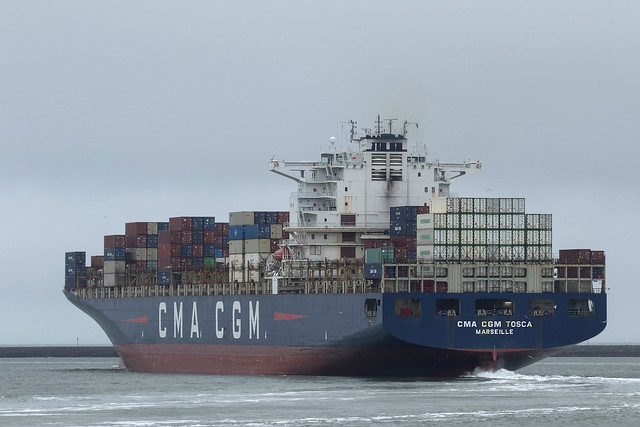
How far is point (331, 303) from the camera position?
7450 cm

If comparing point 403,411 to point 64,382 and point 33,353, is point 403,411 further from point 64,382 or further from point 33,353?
point 33,353

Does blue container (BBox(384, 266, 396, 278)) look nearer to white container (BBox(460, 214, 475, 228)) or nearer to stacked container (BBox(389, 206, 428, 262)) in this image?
stacked container (BBox(389, 206, 428, 262))

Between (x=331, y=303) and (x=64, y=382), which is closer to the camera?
(x=331, y=303)

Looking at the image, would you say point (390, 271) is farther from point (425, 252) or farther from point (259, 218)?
point (259, 218)

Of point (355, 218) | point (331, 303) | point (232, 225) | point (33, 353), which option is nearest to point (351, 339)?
point (331, 303)

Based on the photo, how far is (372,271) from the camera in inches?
2837

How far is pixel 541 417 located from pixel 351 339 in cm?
1882

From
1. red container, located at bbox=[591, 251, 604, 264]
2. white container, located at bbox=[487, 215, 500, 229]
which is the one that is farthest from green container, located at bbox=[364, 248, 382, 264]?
red container, located at bbox=[591, 251, 604, 264]

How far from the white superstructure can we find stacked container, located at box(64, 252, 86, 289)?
25.8m

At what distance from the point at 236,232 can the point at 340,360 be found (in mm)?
13409

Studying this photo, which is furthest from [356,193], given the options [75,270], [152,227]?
[75,270]

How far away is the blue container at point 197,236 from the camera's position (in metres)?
89.7

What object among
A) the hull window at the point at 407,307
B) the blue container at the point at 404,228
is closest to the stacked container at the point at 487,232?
the blue container at the point at 404,228

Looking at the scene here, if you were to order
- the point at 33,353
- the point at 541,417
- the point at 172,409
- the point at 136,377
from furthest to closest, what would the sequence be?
the point at 33,353
the point at 136,377
the point at 172,409
the point at 541,417
